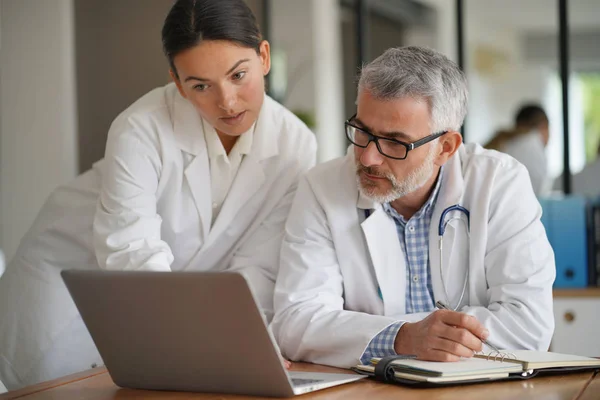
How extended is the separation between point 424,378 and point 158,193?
912 mm

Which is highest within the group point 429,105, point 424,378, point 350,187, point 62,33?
point 62,33

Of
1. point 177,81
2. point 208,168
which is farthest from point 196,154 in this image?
point 177,81

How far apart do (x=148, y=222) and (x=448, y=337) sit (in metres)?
0.75

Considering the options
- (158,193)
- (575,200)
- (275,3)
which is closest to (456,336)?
(158,193)

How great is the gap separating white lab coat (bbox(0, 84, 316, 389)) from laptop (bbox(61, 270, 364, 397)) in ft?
1.27

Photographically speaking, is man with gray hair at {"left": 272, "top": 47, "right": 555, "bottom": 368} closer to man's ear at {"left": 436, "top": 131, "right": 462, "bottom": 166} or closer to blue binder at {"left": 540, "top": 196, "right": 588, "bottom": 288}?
man's ear at {"left": 436, "top": 131, "right": 462, "bottom": 166}

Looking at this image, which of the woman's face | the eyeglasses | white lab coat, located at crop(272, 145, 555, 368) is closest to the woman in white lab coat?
the woman's face

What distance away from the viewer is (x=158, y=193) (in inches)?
77.2

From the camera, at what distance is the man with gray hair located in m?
1.66

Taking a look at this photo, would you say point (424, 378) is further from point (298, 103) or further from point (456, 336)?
point (298, 103)

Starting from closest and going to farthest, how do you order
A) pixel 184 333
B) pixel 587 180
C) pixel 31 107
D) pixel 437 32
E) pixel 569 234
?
pixel 184 333 → pixel 569 234 → pixel 31 107 → pixel 587 180 → pixel 437 32

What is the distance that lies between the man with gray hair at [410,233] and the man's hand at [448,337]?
13 cm

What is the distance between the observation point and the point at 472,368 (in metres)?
1.32

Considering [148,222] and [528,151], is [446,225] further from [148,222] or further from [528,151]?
[528,151]
